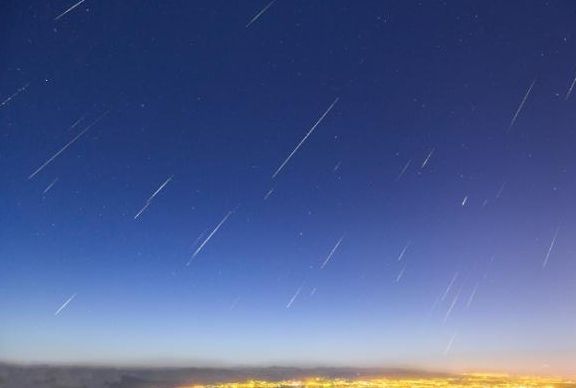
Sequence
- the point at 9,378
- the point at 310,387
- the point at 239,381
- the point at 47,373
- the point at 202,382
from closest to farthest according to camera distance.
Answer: the point at 9,378
the point at 47,373
the point at 310,387
the point at 202,382
the point at 239,381

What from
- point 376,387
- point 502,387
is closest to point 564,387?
point 502,387

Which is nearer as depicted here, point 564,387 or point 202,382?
point 564,387

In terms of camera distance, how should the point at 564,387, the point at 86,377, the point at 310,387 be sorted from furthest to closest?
the point at 310,387 → the point at 86,377 → the point at 564,387

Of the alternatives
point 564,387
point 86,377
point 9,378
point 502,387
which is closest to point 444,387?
point 502,387

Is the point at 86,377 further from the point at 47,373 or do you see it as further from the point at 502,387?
the point at 502,387

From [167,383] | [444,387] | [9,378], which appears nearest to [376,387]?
[444,387]

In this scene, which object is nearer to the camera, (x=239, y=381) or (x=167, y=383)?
(x=167, y=383)

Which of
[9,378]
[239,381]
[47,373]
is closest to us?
[9,378]

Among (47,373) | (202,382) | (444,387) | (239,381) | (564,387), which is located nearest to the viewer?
(47,373)

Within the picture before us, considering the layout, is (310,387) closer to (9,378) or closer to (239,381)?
(239,381)
